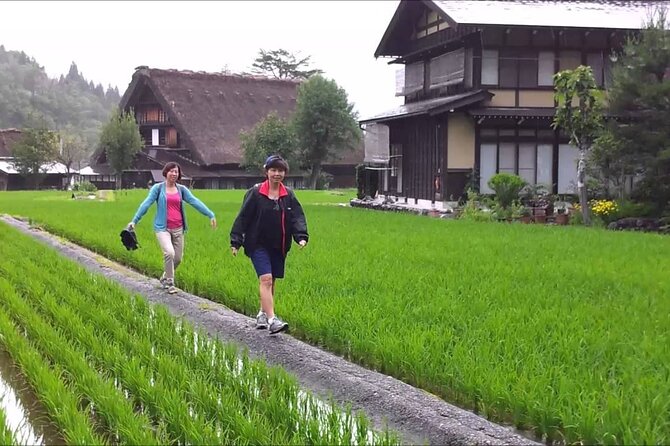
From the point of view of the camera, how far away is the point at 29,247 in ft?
35.2

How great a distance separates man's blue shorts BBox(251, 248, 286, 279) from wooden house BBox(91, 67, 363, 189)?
35.5 m

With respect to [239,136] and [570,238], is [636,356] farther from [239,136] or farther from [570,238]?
[239,136]

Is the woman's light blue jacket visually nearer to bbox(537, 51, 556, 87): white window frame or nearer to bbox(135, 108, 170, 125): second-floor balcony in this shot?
bbox(537, 51, 556, 87): white window frame

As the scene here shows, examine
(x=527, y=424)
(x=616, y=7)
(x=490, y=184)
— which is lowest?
(x=527, y=424)

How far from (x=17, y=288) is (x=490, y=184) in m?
12.2

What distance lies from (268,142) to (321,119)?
315 cm

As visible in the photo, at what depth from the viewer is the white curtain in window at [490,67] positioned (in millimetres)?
18078

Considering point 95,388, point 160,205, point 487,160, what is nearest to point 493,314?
point 95,388

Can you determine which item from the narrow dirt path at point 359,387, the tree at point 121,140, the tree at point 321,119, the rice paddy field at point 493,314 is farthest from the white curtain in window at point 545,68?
the tree at point 121,140

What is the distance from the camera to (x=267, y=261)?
541 cm

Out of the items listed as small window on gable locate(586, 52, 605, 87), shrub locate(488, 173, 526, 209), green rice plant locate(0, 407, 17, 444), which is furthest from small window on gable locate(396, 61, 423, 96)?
green rice plant locate(0, 407, 17, 444)

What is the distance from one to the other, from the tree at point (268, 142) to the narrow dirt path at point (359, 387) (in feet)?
105

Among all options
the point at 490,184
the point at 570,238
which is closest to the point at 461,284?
the point at 570,238

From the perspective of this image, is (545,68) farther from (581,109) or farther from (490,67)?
(581,109)
